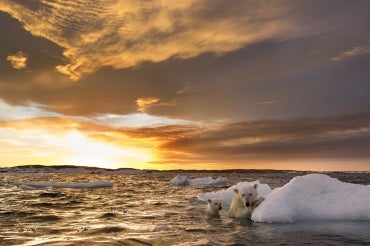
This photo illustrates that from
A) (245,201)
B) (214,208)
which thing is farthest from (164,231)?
(214,208)

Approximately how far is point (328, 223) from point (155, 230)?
6.68 metres

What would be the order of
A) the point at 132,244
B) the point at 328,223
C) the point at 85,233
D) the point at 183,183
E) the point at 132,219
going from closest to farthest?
the point at 132,244, the point at 85,233, the point at 328,223, the point at 132,219, the point at 183,183

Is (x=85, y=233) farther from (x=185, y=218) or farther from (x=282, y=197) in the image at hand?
(x=282, y=197)

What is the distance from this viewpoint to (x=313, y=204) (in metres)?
16.0

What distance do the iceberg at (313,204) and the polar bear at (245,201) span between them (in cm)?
36

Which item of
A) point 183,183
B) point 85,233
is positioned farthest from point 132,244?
point 183,183

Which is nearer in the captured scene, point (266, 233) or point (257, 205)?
point (266, 233)

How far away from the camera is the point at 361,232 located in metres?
12.7

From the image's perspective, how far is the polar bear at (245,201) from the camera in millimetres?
15430

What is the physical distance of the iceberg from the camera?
15062 millimetres

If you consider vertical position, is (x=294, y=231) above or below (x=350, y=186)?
below

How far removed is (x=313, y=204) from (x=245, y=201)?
116 inches

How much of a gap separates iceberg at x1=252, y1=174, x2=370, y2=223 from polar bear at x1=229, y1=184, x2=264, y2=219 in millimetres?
360

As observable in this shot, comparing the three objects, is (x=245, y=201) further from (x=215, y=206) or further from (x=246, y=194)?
(x=215, y=206)
